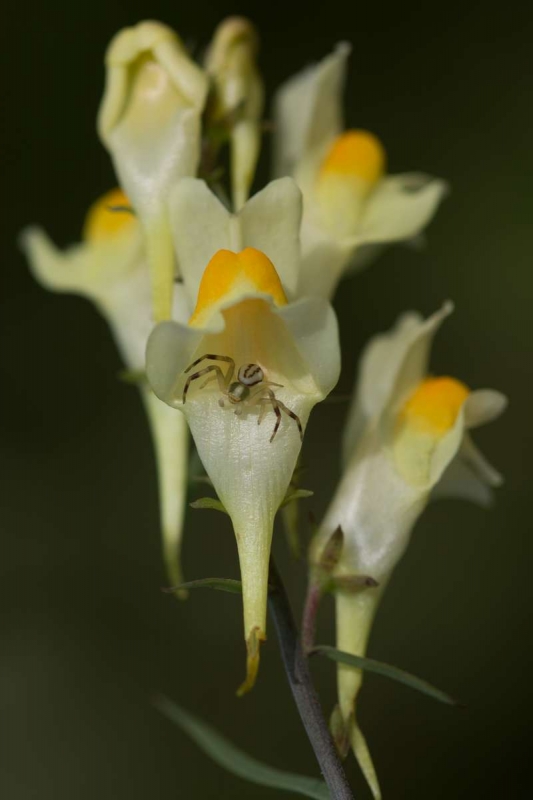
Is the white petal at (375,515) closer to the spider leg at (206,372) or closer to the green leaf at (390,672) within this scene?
the green leaf at (390,672)

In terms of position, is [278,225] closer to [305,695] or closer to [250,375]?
[250,375]

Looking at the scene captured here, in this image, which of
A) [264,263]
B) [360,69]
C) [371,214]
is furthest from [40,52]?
Answer: [264,263]

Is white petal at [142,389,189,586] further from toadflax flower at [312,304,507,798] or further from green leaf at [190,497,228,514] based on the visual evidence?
green leaf at [190,497,228,514]

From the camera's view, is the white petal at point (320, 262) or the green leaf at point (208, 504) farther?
the white petal at point (320, 262)

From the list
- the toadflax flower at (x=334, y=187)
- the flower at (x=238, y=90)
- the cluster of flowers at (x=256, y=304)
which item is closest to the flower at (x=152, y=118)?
the cluster of flowers at (x=256, y=304)

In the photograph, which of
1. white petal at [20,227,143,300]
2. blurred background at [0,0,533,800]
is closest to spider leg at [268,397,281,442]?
white petal at [20,227,143,300]

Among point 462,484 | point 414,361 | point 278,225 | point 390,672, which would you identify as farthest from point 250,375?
point 462,484

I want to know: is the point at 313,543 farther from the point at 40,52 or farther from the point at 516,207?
the point at 40,52
